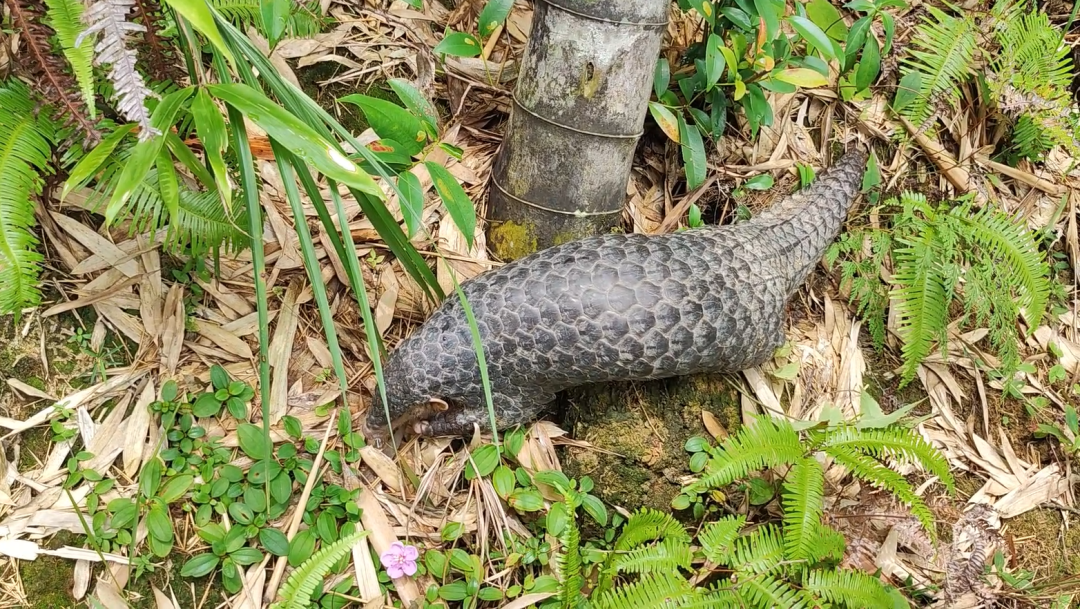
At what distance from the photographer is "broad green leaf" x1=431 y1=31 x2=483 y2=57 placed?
8.43ft

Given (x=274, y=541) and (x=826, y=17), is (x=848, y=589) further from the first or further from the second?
(x=826, y=17)

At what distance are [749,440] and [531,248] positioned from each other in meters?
1.04

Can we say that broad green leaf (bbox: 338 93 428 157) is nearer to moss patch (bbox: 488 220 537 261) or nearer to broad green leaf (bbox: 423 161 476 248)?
broad green leaf (bbox: 423 161 476 248)

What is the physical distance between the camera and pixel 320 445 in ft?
7.82

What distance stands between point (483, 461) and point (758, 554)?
2.95ft

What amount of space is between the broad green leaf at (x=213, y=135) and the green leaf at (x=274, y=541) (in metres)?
1.10

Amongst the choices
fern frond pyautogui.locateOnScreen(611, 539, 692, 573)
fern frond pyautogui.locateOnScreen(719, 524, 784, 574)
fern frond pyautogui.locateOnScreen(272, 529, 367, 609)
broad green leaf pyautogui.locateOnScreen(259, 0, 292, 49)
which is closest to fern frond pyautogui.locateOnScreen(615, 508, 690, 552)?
fern frond pyautogui.locateOnScreen(611, 539, 692, 573)

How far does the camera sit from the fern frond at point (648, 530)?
85.5 inches

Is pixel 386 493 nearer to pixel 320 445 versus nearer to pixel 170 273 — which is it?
pixel 320 445

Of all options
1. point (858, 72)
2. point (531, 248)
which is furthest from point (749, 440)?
point (858, 72)

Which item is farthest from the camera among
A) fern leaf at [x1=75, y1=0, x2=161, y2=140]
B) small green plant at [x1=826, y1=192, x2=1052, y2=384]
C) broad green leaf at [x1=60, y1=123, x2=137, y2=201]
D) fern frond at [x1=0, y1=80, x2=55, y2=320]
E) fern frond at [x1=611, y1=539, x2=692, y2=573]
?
small green plant at [x1=826, y1=192, x2=1052, y2=384]

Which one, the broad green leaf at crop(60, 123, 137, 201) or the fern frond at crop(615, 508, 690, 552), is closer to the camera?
the broad green leaf at crop(60, 123, 137, 201)

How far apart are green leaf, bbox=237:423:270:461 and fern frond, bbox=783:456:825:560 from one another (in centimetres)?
163

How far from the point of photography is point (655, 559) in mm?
2102
